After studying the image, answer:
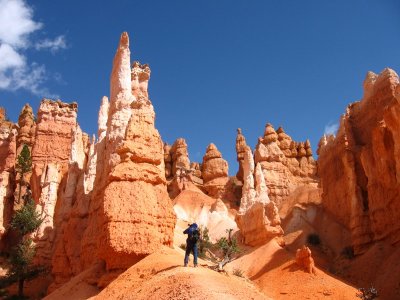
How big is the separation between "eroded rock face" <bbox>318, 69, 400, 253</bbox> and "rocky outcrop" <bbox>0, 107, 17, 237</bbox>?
2833 cm

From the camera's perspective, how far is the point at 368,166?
119 ft

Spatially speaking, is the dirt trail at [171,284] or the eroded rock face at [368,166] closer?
the dirt trail at [171,284]

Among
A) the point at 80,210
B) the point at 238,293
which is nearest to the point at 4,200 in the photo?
the point at 80,210

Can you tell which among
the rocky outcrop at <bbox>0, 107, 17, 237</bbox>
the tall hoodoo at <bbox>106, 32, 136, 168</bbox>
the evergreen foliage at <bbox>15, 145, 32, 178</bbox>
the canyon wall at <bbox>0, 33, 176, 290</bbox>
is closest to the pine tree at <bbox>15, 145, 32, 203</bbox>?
the evergreen foliage at <bbox>15, 145, 32, 178</bbox>

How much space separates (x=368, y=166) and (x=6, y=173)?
3120cm

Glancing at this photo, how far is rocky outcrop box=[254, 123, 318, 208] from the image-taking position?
58.7 metres

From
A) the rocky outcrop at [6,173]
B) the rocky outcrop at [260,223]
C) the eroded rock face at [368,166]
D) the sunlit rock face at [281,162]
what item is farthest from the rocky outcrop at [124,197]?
the sunlit rock face at [281,162]

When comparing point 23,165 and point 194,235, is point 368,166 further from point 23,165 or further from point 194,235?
point 23,165

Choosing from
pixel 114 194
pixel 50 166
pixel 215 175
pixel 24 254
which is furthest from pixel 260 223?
pixel 215 175

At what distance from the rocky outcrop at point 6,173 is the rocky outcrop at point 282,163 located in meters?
28.3

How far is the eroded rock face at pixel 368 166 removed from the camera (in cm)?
3294

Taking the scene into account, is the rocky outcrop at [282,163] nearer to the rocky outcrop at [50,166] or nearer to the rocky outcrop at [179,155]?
the rocky outcrop at [179,155]

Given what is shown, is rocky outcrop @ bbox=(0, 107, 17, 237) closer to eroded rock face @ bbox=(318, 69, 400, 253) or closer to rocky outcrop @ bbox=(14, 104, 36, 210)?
rocky outcrop @ bbox=(14, 104, 36, 210)

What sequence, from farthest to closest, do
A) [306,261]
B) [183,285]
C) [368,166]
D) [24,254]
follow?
[368,166], [24,254], [306,261], [183,285]
